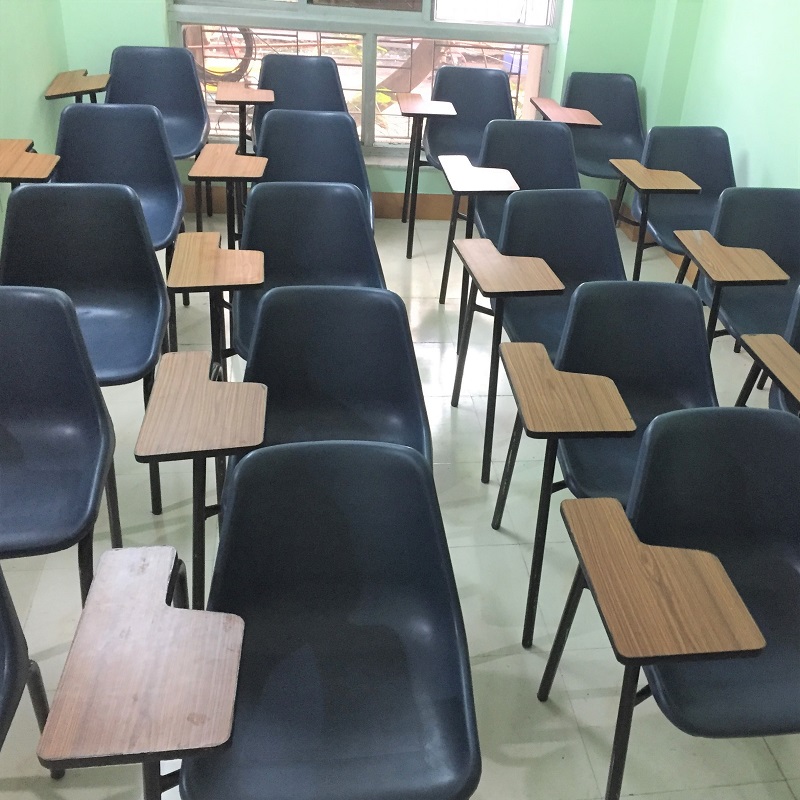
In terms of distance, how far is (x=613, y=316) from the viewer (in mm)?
1948

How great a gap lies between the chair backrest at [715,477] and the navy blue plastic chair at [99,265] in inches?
51.6

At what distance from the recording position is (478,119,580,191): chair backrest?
3160 mm

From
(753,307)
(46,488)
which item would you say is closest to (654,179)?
(753,307)

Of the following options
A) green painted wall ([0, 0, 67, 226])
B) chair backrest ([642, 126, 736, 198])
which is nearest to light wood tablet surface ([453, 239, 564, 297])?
chair backrest ([642, 126, 736, 198])

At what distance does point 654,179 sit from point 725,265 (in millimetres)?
876

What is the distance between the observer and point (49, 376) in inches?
68.1

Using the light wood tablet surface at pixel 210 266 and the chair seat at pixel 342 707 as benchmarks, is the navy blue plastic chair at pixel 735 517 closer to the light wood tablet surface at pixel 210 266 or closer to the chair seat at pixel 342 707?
the chair seat at pixel 342 707

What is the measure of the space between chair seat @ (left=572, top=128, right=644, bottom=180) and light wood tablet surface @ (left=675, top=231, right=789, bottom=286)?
1.48 metres

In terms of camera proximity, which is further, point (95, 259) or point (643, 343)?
point (95, 259)

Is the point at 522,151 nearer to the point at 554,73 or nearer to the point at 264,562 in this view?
the point at 554,73

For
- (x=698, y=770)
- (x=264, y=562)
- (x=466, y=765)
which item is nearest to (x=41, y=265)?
(x=264, y=562)

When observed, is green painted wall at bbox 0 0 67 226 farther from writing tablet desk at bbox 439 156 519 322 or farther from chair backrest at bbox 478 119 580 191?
chair backrest at bbox 478 119 580 191

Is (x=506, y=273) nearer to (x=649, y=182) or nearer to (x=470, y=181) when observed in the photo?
(x=470, y=181)

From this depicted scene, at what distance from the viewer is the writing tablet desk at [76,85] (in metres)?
3.62
